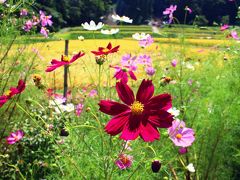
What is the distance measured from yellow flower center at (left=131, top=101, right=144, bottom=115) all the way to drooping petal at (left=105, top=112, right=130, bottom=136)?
19mm

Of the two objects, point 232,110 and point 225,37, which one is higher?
point 225,37

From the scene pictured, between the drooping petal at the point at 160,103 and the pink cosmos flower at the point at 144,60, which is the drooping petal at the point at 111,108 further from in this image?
the pink cosmos flower at the point at 144,60

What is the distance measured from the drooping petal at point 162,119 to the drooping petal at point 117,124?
60mm

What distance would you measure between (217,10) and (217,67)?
226ft

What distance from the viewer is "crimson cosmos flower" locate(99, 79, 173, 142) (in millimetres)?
939

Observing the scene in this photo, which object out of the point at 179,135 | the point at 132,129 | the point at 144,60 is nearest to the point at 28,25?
the point at 144,60

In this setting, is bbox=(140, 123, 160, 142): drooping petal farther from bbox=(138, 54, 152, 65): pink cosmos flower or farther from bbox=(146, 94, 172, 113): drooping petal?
bbox=(138, 54, 152, 65): pink cosmos flower

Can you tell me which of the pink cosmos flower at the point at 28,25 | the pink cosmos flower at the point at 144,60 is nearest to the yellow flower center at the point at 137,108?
the pink cosmos flower at the point at 144,60

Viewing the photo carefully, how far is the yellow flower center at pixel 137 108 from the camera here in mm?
991

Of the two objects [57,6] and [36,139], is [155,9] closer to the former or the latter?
[57,6]

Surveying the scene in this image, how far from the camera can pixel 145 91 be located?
103cm

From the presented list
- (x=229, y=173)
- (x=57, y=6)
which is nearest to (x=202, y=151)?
(x=229, y=173)

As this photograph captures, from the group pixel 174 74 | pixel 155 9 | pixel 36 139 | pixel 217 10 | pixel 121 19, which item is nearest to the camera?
pixel 121 19

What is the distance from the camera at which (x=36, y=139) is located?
320cm
